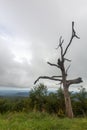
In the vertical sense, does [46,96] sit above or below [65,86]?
above

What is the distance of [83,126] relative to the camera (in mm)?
11094

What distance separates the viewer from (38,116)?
13.8 m

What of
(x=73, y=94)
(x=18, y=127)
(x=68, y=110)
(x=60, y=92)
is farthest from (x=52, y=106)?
(x=18, y=127)

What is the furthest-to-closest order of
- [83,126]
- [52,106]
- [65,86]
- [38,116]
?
[52,106]
[65,86]
[38,116]
[83,126]

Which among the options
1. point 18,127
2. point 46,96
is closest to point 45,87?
point 46,96

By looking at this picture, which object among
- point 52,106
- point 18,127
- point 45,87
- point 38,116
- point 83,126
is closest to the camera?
point 18,127

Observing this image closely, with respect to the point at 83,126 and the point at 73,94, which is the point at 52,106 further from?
the point at 83,126

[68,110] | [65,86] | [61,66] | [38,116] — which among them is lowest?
[38,116]

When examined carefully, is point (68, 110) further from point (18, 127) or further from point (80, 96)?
point (80, 96)

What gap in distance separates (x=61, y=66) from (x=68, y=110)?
414 centimetres

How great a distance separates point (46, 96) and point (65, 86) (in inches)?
1091

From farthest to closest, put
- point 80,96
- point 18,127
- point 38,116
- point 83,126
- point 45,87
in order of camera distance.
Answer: point 45,87 < point 80,96 < point 38,116 < point 83,126 < point 18,127

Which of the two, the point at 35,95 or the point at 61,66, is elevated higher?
the point at 35,95

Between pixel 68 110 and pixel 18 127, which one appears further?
pixel 68 110
